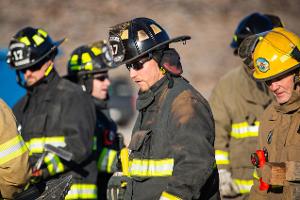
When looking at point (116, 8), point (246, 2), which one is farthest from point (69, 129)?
point (246, 2)

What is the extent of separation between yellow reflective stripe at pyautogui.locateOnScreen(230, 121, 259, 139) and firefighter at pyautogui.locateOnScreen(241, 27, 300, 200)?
4.94 feet

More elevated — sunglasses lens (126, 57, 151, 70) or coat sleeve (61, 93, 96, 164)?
sunglasses lens (126, 57, 151, 70)

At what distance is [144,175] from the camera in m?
4.45

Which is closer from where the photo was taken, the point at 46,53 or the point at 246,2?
the point at 46,53

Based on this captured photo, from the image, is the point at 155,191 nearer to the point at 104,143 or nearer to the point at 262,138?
the point at 262,138

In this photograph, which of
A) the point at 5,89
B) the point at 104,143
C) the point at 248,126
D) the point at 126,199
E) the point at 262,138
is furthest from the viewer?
the point at 5,89

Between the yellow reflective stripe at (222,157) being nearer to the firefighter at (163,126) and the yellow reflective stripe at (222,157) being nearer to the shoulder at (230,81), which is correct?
the shoulder at (230,81)

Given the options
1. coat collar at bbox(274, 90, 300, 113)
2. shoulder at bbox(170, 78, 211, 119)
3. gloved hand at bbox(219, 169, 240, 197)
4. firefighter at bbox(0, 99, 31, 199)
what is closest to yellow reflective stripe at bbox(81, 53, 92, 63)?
gloved hand at bbox(219, 169, 240, 197)

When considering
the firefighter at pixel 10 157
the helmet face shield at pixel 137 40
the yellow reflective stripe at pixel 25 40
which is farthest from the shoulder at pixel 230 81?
the firefighter at pixel 10 157

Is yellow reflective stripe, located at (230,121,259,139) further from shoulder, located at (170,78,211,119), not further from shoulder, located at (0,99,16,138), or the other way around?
shoulder, located at (0,99,16,138)

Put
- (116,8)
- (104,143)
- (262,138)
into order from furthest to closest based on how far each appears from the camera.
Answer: (116,8)
(104,143)
(262,138)

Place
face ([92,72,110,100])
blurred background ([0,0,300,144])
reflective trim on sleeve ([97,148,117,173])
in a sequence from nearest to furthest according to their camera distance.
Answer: reflective trim on sleeve ([97,148,117,173])
face ([92,72,110,100])
blurred background ([0,0,300,144])

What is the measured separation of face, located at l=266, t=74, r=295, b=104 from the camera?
471 cm

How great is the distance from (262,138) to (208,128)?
0.84 meters
